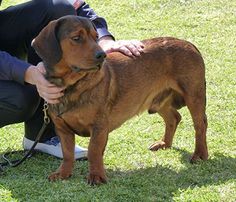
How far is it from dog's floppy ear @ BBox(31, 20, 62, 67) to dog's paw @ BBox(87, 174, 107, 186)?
86 cm

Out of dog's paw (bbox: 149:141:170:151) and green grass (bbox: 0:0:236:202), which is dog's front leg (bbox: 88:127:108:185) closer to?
green grass (bbox: 0:0:236:202)

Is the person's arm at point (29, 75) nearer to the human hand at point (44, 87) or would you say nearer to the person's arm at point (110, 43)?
the human hand at point (44, 87)

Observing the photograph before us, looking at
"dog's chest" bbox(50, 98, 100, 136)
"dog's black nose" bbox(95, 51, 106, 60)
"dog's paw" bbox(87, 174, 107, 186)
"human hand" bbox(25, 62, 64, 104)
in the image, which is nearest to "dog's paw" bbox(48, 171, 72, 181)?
"dog's paw" bbox(87, 174, 107, 186)

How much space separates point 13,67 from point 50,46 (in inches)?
20.9

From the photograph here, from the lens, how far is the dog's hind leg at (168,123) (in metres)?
4.87

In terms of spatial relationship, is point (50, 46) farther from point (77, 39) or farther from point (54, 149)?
point (54, 149)

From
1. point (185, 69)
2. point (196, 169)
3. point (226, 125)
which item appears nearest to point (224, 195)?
point (196, 169)

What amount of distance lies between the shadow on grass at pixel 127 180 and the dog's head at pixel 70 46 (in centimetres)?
85

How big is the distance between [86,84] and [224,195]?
48.2 inches

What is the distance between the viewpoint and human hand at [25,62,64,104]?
13.0ft

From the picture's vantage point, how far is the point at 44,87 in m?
3.99

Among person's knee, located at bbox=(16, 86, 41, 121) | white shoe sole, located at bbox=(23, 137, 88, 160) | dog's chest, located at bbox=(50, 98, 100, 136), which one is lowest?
white shoe sole, located at bbox=(23, 137, 88, 160)

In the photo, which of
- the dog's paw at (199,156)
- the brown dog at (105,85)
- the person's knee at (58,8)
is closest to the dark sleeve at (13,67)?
the brown dog at (105,85)

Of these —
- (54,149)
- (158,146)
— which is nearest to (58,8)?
(54,149)
